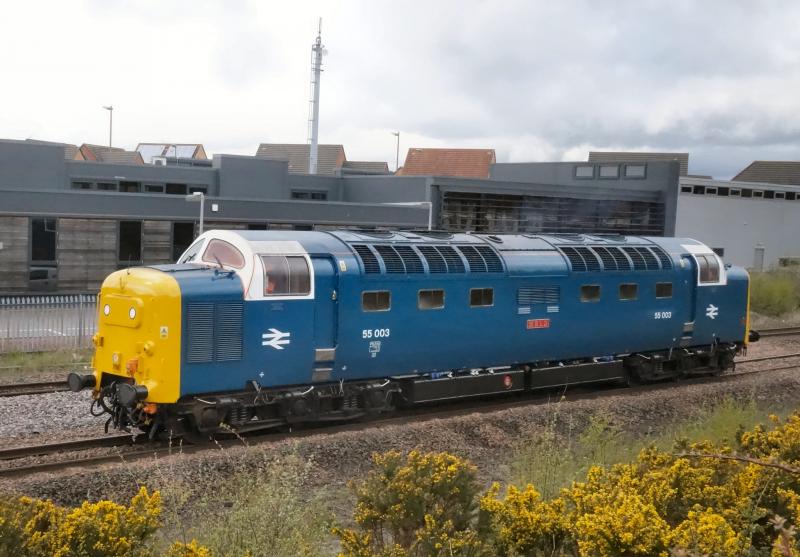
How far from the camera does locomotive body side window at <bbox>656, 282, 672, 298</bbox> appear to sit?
67.4ft

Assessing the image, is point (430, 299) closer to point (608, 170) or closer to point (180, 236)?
point (180, 236)

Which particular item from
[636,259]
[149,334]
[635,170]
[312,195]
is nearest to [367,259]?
[149,334]

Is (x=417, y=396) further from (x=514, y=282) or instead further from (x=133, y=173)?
(x=133, y=173)

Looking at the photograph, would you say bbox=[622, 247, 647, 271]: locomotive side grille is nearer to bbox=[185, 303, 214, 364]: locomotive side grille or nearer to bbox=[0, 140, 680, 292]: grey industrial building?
bbox=[185, 303, 214, 364]: locomotive side grille

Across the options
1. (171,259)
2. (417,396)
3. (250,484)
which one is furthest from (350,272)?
(171,259)

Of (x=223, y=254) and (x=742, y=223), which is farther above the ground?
(x=742, y=223)

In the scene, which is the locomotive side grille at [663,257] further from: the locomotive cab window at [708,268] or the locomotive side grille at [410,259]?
the locomotive side grille at [410,259]

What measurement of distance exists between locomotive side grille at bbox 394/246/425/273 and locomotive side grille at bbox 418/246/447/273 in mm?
206

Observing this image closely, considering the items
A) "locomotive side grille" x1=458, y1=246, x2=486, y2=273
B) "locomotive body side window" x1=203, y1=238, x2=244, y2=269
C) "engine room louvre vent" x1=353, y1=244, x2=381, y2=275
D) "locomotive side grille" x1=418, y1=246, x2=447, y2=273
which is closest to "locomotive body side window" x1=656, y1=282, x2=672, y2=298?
"locomotive side grille" x1=458, y1=246, x2=486, y2=273

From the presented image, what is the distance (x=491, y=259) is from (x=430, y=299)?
185cm

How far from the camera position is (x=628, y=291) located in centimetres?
1984

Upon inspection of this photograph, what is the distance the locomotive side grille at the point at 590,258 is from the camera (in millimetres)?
19047

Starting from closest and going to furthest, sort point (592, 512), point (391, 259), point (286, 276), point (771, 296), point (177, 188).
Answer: point (592, 512) → point (286, 276) → point (391, 259) → point (771, 296) → point (177, 188)

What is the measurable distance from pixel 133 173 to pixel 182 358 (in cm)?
2776
